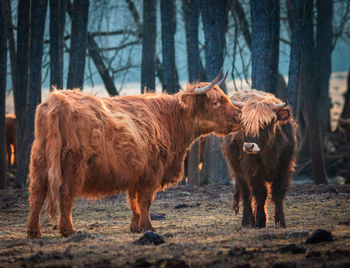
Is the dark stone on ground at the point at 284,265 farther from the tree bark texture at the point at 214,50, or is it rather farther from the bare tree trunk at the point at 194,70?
the bare tree trunk at the point at 194,70

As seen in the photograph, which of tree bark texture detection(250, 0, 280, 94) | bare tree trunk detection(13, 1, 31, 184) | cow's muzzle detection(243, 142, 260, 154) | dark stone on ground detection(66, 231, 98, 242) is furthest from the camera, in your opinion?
bare tree trunk detection(13, 1, 31, 184)

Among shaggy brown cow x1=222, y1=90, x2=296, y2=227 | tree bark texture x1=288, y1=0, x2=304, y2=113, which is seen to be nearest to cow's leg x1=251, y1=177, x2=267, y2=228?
shaggy brown cow x1=222, y1=90, x2=296, y2=227

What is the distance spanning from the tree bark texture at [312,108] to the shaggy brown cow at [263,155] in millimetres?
6549

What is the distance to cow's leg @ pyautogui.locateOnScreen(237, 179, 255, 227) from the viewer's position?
657 centimetres

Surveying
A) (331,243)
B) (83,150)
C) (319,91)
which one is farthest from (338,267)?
(319,91)

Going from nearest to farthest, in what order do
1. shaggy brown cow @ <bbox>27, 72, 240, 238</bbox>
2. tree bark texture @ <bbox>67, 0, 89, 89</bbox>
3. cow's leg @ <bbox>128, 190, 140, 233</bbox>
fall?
shaggy brown cow @ <bbox>27, 72, 240, 238</bbox>
cow's leg @ <bbox>128, 190, 140, 233</bbox>
tree bark texture @ <bbox>67, 0, 89, 89</bbox>

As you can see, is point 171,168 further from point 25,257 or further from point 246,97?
point 25,257

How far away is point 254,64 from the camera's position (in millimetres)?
9719

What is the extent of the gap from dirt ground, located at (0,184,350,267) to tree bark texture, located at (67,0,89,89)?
472 centimetres

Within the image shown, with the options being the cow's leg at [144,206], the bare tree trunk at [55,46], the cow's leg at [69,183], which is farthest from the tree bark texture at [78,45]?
the cow's leg at [69,183]

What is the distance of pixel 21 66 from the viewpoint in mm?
11828

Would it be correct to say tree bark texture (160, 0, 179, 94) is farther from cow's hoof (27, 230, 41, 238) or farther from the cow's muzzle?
cow's hoof (27, 230, 41, 238)

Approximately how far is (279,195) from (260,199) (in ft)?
1.10

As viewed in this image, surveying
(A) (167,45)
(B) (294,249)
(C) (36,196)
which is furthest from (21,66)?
(B) (294,249)
